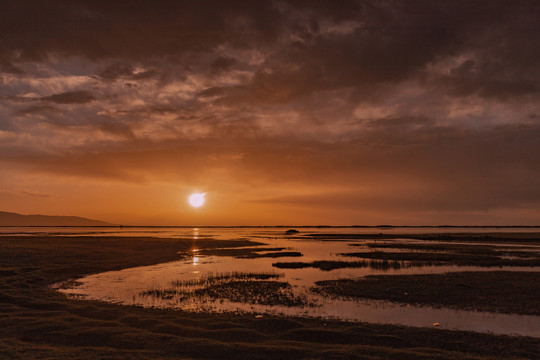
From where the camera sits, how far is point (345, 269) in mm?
37312

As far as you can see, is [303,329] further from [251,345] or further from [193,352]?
[193,352]

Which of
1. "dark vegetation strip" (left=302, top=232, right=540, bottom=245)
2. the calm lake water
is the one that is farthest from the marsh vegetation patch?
"dark vegetation strip" (left=302, top=232, right=540, bottom=245)

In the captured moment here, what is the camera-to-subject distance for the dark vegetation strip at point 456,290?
824 inches

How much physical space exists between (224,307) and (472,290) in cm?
1805

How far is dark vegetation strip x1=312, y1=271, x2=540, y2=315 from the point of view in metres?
20.9

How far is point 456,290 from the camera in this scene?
24812 millimetres

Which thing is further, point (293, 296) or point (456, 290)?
point (456, 290)

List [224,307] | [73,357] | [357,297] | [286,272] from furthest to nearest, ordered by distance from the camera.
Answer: [286,272], [357,297], [224,307], [73,357]

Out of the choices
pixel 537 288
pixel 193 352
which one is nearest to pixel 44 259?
pixel 193 352

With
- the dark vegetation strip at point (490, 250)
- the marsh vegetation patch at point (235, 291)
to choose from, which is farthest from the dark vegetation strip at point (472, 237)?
the marsh vegetation patch at point (235, 291)

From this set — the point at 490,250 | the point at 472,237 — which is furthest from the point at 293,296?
the point at 472,237

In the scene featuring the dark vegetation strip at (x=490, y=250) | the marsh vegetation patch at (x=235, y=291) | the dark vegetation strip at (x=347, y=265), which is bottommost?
the dark vegetation strip at (x=490, y=250)

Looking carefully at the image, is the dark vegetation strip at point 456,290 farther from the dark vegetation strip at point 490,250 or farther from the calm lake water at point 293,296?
the dark vegetation strip at point 490,250

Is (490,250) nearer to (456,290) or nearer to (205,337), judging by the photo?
(456,290)
